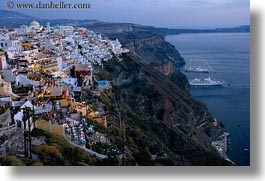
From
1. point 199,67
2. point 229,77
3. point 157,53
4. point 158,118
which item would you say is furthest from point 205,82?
point 157,53

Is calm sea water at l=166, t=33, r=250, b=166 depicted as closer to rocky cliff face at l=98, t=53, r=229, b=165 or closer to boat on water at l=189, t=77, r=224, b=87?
boat on water at l=189, t=77, r=224, b=87

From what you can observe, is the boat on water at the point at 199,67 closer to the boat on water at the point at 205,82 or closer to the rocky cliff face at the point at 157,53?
the boat on water at the point at 205,82

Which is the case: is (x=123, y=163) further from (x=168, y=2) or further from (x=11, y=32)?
(x=11, y=32)

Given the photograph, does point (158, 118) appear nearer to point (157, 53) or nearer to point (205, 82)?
point (205, 82)

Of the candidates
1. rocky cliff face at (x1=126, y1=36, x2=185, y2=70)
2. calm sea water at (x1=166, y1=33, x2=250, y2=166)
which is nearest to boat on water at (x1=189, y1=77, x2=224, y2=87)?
calm sea water at (x1=166, y1=33, x2=250, y2=166)

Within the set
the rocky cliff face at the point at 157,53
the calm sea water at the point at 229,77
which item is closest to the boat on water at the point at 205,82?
the calm sea water at the point at 229,77

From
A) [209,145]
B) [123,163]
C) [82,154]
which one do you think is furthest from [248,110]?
[82,154]
